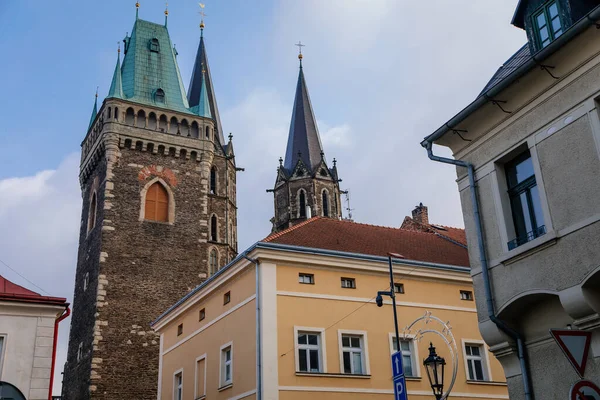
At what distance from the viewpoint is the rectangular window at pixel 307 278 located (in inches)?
800

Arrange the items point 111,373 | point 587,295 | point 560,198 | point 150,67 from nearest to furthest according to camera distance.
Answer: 1. point 587,295
2. point 560,198
3. point 111,373
4. point 150,67

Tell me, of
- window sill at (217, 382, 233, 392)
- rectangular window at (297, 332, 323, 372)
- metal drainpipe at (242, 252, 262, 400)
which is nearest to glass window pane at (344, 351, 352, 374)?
rectangular window at (297, 332, 323, 372)

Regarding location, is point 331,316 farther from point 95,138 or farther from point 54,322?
point 95,138

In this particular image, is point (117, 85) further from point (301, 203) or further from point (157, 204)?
point (301, 203)

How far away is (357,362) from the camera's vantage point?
19891 millimetres

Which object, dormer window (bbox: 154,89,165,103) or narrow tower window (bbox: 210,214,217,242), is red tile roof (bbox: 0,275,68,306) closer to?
narrow tower window (bbox: 210,214,217,242)

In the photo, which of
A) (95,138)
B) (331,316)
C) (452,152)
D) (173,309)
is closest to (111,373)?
(173,309)

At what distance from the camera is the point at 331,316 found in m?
20.1

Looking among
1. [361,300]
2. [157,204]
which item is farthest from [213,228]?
[361,300]

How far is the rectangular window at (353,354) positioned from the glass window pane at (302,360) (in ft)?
3.70

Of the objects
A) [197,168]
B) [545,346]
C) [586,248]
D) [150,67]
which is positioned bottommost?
[545,346]

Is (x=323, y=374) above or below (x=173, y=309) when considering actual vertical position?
below

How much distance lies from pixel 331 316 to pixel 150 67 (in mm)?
29631

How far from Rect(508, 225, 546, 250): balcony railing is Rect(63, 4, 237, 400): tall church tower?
2314 cm
